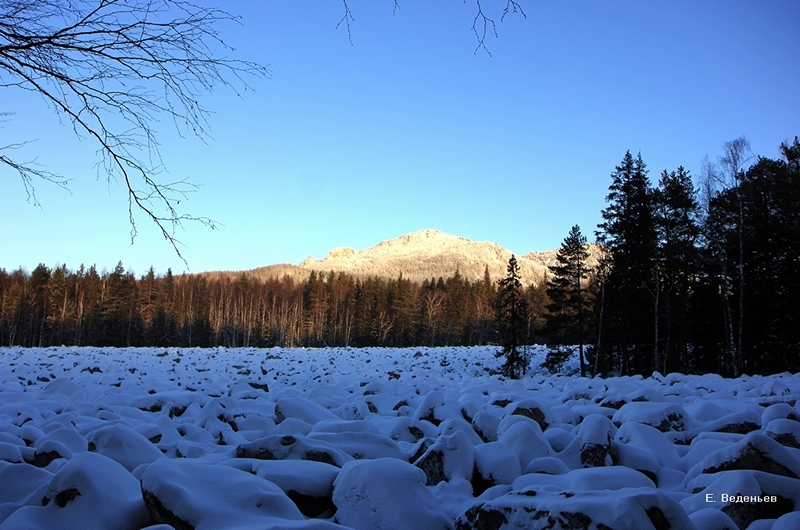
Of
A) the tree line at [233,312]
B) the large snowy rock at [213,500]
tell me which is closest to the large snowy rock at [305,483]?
the large snowy rock at [213,500]

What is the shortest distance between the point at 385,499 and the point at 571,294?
26349mm

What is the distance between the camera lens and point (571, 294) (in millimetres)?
27531

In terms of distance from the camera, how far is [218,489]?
3074 millimetres

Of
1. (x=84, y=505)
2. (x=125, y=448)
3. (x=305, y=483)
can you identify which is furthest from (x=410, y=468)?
(x=125, y=448)

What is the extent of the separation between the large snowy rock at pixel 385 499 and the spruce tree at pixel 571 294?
2482 cm

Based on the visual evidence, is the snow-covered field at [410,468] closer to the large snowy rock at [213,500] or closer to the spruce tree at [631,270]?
the large snowy rock at [213,500]

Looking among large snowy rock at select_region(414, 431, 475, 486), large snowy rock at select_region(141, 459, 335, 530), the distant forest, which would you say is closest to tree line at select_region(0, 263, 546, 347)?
the distant forest

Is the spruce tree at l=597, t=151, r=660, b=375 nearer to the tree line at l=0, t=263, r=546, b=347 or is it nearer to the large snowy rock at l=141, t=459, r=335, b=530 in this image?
the tree line at l=0, t=263, r=546, b=347

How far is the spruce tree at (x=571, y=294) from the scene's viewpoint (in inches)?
1067

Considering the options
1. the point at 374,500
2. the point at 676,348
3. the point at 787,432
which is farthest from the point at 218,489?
the point at 676,348

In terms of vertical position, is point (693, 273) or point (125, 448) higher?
point (693, 273)

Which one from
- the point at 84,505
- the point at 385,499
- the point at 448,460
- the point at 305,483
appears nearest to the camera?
the point at 84,505

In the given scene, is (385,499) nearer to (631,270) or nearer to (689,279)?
(631,270)

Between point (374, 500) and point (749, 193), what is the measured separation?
24.6 meters
